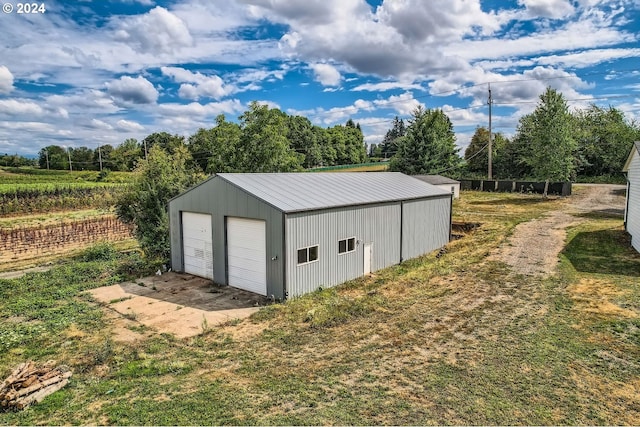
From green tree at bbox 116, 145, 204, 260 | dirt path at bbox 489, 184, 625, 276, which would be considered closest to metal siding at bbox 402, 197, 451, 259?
dirt path at bbox 489, 184, 625, 276

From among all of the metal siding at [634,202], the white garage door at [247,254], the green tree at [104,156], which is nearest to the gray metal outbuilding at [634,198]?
the metal siding at [634,202]

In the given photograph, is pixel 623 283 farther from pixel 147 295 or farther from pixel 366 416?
pixel 147 295

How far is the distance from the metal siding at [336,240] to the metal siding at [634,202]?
394 inches

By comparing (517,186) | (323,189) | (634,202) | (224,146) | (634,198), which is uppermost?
(224,146)

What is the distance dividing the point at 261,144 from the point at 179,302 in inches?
797

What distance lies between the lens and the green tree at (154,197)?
17547mm

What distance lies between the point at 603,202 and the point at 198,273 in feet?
101

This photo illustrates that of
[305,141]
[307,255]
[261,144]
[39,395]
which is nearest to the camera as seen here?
[39,395]

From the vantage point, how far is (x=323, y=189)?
15.1 meters

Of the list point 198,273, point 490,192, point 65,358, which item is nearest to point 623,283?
point 198,273

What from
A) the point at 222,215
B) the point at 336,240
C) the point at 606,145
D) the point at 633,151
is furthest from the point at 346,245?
the point at 606,145

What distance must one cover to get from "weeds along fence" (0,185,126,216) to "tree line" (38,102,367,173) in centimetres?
626

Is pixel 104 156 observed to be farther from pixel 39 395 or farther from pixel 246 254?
pixel 39 395

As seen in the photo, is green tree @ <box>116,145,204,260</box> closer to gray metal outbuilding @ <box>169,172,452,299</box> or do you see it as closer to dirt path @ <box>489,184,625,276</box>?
gray metal outbuilding @ <box>169,172,452,299</box>
